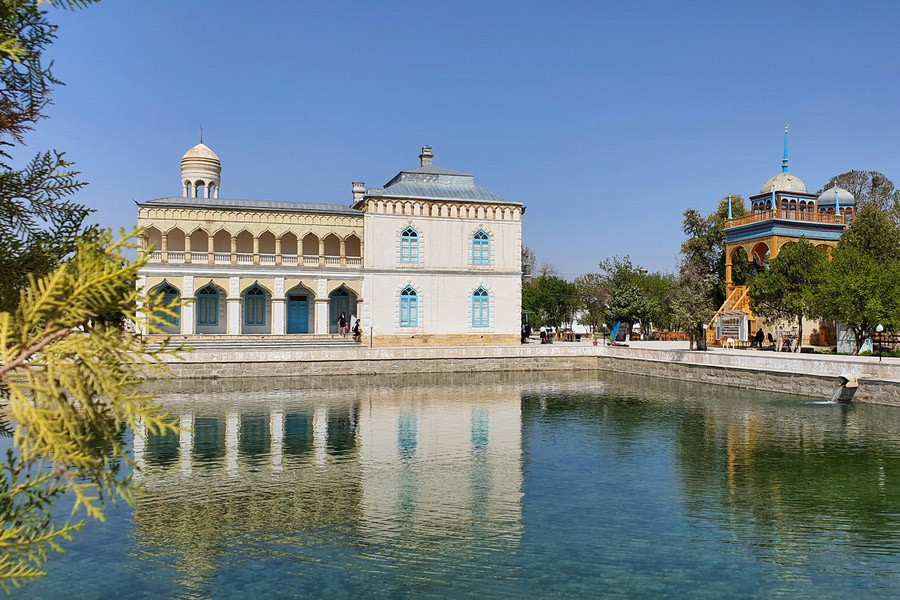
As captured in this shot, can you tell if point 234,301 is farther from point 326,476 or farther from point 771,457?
point 771,457

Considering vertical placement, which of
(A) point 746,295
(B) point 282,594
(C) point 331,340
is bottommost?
(B) point 282,594

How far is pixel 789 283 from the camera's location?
108ft

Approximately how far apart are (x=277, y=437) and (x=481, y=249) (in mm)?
20855

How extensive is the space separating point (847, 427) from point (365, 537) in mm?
12732

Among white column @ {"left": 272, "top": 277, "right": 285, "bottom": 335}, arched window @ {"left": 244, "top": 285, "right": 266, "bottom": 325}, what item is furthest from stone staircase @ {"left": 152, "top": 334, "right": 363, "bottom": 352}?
arched window @ {"left": 244, "top": 285, "right": 266, "bottom": 325}

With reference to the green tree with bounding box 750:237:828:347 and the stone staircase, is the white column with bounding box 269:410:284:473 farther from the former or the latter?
the green tree with bounding box 750:237:828:347

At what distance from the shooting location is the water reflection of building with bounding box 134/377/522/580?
367 inches

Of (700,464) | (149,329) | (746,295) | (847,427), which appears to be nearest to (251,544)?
(149,329)

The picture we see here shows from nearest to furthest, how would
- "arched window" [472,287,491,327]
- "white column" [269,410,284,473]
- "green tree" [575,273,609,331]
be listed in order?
"white column" [269,410,284,473], "arched window" [472,287,491,327], "green tree" [575,273,609,331]

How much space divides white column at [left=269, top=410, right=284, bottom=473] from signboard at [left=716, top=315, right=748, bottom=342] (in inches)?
994

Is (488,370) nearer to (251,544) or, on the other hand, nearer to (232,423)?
(232,423)

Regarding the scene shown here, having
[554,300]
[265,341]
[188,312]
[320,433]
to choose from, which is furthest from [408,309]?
[320,433]

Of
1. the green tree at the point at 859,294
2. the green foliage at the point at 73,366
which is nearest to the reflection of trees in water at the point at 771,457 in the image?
the green tree at the point at 859,294

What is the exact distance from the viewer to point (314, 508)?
1043cm
